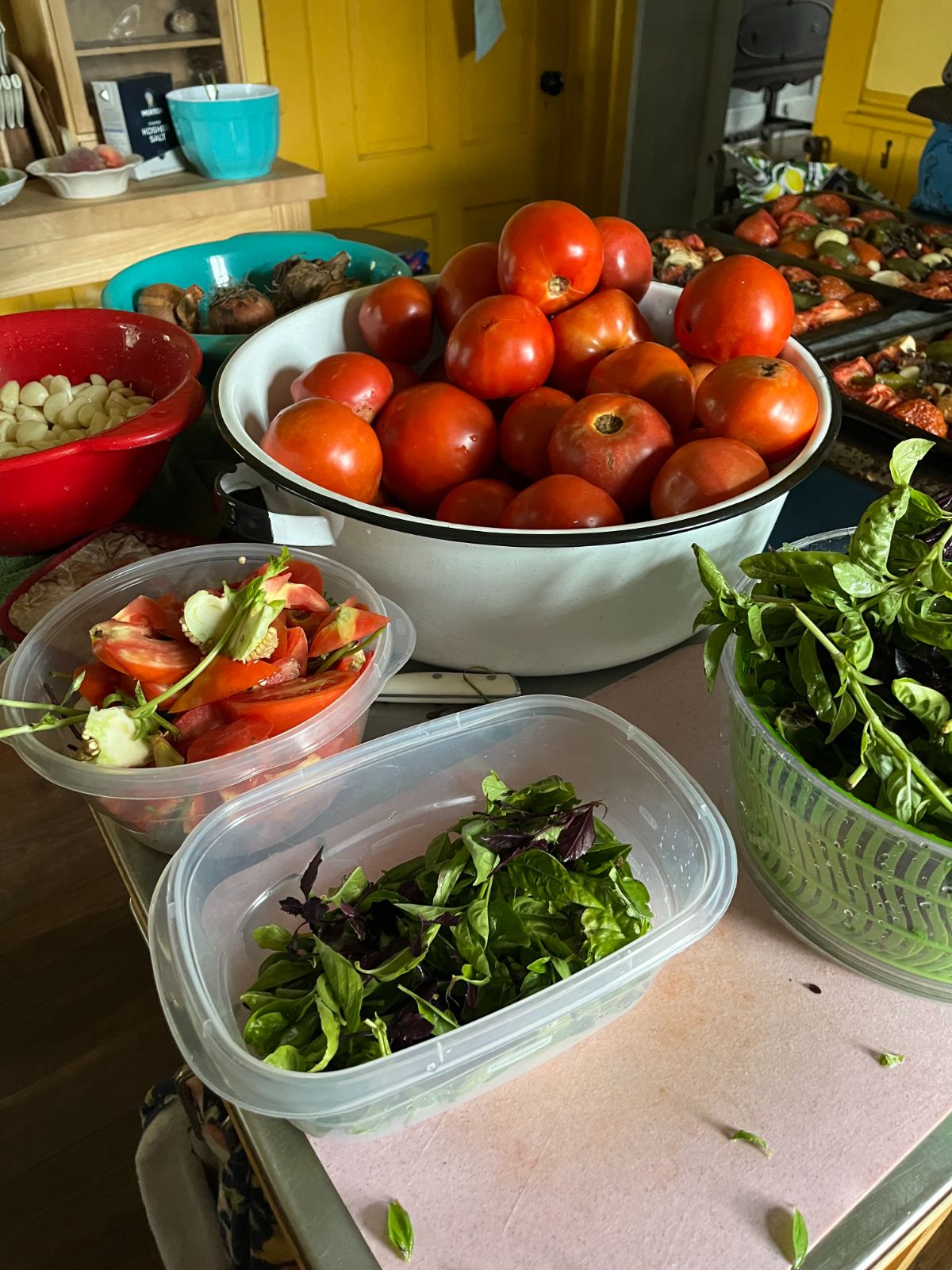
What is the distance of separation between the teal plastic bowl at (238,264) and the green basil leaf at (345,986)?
0.87m

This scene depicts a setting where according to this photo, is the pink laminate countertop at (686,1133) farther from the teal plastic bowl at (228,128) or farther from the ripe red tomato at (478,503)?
the teal plastic bowl at (228,128)

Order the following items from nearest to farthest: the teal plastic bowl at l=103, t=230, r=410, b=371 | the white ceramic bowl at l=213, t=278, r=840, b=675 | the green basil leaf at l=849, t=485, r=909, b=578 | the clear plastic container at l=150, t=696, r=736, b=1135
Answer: the clear plastic container at l=150, t=696, r=736, b=1135 → the green basil leaf at l=849, t=485, r=909, b=578 → the white ceramic bowl at l=213, t=278, r=840, b=675 → the teal plastic bowl at l=103, t=230, r=410, b=371

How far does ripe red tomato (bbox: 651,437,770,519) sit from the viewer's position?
73 cm

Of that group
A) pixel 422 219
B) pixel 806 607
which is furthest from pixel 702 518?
pixel 422 219

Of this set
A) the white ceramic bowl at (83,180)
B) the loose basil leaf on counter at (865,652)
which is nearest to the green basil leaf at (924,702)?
the loose basil leaf on counter at (865,652)

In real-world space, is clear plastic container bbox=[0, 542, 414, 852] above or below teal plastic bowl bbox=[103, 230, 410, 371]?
below

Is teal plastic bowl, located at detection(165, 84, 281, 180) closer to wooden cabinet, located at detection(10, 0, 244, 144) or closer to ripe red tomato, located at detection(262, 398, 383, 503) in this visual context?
wooden cabinet, located at detection(10, 0, 244, 144)

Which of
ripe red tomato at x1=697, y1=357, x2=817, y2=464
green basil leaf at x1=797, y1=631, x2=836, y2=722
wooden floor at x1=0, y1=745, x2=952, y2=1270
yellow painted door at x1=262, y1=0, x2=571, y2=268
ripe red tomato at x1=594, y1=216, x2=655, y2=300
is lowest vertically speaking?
wooden floor at x1=0, y1=745, x2=952, y2=1270

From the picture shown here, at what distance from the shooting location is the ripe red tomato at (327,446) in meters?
0.78

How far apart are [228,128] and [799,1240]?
235 cm

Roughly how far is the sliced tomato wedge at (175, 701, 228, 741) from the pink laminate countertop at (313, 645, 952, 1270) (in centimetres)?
26

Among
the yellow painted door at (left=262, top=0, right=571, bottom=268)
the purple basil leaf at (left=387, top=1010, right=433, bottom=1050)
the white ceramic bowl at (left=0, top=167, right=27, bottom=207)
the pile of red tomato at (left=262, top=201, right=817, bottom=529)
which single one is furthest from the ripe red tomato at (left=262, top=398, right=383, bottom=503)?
the yellow painted door at (left=262, top=0, right=571, bottom=268)

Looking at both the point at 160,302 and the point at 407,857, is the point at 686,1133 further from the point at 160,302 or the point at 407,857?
the point at 160,302

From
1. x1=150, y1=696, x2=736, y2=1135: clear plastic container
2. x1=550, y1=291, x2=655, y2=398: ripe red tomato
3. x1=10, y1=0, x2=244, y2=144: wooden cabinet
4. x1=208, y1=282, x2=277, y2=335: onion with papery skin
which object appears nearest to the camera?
x1=150, y1=696, x2=736, y2=1135: clear plastic container
